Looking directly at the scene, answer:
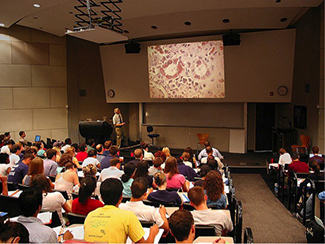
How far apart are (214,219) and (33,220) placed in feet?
5.10

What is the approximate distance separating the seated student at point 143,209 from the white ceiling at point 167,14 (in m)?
3.88

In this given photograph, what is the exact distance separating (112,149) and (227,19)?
5.52 meters

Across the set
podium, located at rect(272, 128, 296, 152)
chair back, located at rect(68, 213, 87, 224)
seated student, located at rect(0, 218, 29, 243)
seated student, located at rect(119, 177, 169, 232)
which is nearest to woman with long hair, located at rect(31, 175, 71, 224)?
chair back, located at rect(68, 213, 87, 224)

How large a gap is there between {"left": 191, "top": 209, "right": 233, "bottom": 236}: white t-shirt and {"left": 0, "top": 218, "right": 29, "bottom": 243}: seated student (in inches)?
58.1

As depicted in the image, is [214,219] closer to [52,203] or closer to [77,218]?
[77,218]

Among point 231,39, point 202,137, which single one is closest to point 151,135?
point 202,137

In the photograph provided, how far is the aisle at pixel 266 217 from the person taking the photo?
4.31m

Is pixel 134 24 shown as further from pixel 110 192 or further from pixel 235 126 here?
pixel 110 192

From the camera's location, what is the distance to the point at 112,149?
5625mm

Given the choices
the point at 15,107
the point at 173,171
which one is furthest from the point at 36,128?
the point at 173,171

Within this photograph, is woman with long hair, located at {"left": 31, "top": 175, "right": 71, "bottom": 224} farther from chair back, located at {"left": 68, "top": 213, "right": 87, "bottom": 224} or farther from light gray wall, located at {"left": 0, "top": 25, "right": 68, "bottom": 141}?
light gray wall, located at {"left": 0, "top": 25, "right": 68, "bottom": 141}

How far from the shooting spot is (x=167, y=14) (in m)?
8.66

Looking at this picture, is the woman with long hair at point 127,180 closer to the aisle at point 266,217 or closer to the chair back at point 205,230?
the chair back at point 205,230

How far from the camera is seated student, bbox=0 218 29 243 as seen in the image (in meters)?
1.72
